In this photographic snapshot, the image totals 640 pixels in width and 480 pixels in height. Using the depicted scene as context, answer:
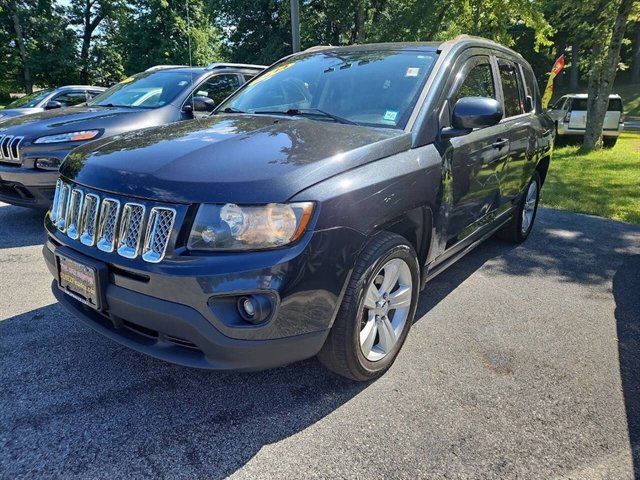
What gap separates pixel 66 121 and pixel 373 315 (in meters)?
4.30

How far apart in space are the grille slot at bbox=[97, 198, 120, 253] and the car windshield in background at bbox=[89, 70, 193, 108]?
3.78 metres

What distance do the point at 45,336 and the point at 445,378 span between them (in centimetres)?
257

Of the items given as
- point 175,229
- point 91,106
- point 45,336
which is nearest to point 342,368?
point 175,229

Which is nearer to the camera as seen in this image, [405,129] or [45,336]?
[405,129]

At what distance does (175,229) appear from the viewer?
2.05 meters

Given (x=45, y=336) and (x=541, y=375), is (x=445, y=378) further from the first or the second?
(x=45, y=336)

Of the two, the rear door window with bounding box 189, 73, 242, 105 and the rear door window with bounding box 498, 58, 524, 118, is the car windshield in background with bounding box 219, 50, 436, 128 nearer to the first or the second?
the rear door window with bounding box 498, 58, 524, 118

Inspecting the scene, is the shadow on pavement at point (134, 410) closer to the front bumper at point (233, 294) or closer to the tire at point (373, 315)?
the tire at point (373, 315)

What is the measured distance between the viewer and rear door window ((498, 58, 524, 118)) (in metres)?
4.09

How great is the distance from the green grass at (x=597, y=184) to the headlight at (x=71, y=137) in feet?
21.1

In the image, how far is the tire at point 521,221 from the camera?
4.97 m

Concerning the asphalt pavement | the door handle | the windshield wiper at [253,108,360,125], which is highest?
the windshield wiper at [253,108,360,125]

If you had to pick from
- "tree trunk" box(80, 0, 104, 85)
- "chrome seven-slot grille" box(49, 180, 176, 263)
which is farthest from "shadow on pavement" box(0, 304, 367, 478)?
"tree trunk" box(80, 0, 104, 85)

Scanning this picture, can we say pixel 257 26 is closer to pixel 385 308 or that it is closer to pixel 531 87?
pixel 531 87
